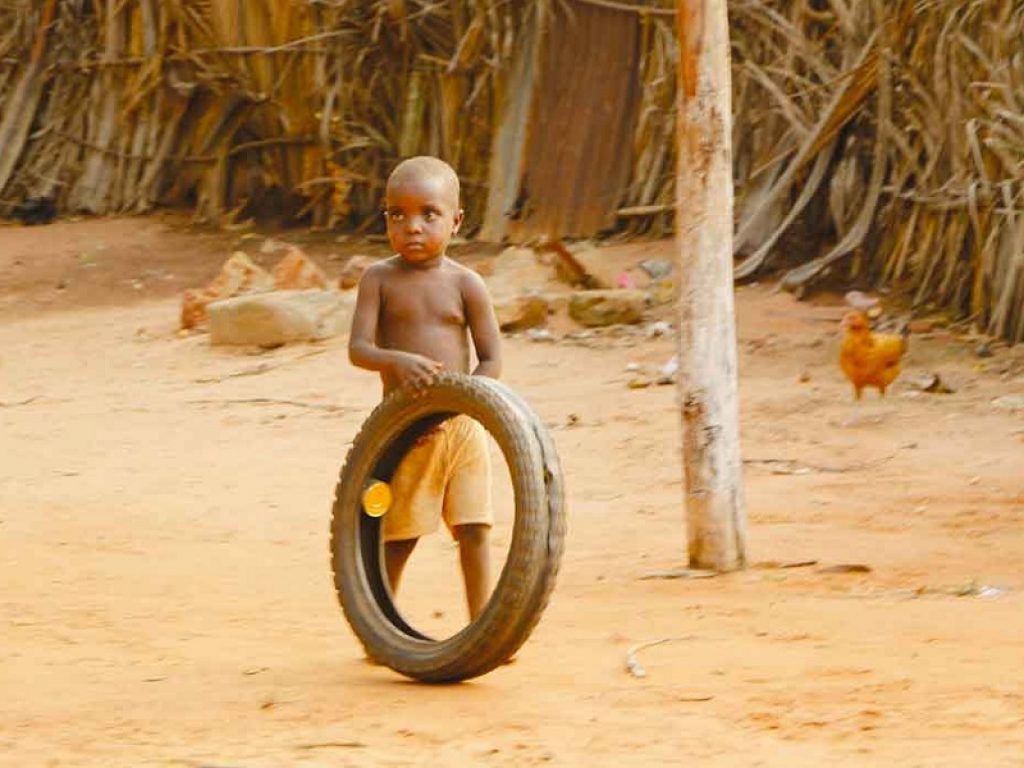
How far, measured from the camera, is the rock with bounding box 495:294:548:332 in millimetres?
10516

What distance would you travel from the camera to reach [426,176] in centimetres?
460

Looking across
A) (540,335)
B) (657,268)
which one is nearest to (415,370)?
(540,335)

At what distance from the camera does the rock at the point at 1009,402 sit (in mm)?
8688

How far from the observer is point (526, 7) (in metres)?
13.4

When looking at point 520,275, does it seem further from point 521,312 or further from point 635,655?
point 635,655

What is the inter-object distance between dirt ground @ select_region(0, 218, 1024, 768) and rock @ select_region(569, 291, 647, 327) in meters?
0.28

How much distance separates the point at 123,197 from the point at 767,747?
1210cm

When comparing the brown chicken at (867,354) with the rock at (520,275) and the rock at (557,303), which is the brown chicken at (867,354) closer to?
the rock at (557,303)

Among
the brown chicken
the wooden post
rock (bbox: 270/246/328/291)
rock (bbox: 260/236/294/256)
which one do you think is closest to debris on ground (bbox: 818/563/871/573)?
the wooden post

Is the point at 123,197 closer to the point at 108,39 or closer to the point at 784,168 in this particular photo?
the point at 108,39

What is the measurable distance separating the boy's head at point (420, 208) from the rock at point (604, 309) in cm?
610

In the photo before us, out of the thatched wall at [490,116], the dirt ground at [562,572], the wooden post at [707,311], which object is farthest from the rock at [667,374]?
the wooden post at [707,311]

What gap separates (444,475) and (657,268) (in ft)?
24.1

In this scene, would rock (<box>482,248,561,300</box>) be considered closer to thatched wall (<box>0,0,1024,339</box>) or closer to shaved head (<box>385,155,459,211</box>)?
thatched wall (<box>0,0,1024,339</box>)
